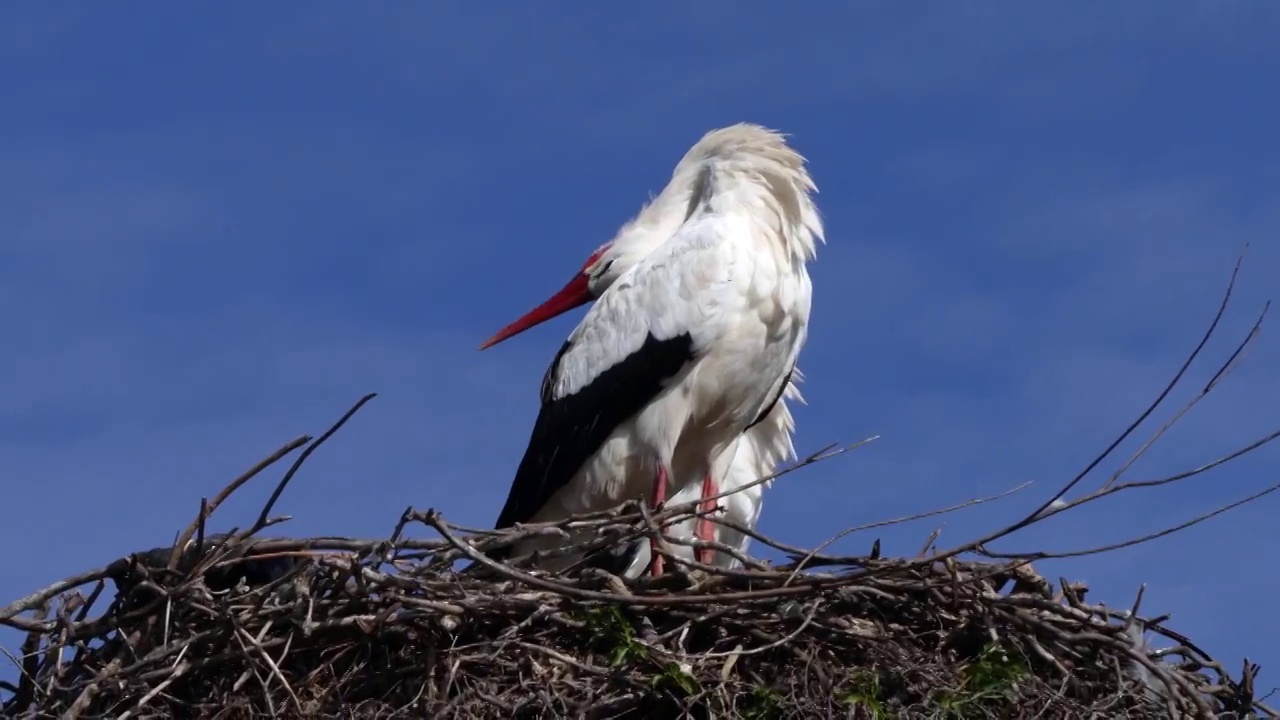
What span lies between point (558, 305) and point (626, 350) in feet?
4.01

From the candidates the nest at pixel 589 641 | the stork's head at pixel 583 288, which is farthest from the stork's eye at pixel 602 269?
the nest at pixel 589 641

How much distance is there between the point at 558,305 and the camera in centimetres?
905

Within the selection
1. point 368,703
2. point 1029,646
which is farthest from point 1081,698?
point 368,703

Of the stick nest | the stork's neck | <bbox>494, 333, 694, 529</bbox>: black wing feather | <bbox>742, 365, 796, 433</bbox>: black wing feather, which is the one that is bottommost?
the stick nest

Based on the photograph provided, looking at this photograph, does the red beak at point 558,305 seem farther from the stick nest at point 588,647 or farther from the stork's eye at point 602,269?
the stick nest at point 588,647

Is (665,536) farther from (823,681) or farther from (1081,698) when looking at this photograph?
(1081,698)

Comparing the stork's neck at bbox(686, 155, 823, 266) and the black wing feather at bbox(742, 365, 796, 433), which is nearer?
the stork's neck at bbox(686, 155, 823, 266)

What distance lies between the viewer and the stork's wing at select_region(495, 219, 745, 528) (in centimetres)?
769

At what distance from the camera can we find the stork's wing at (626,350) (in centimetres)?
769

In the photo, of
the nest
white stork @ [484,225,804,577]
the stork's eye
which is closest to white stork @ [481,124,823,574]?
white stork @ [484,225,804,577]

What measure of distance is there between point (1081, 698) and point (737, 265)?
85.1 inches

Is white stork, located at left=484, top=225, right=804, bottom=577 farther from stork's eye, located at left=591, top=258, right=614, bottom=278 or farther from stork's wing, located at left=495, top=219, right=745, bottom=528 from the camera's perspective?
stork's wing, located at left=495, top=219, right=745, bottom=528

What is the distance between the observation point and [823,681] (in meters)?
6.21

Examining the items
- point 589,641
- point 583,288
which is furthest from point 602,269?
point 589,641
